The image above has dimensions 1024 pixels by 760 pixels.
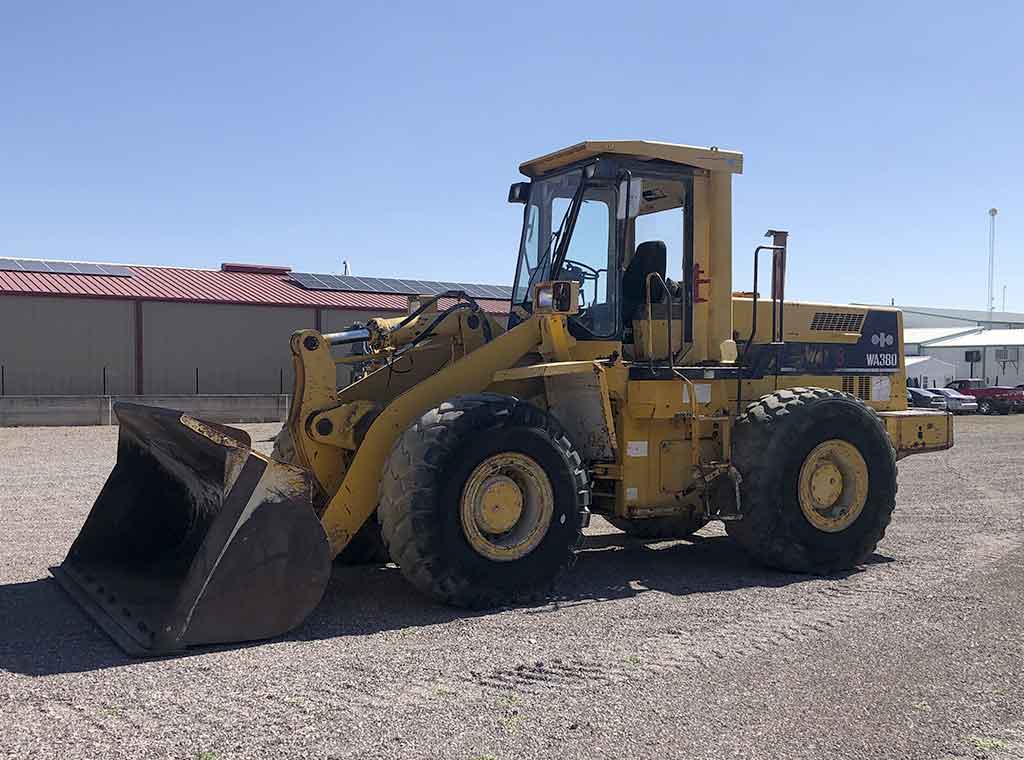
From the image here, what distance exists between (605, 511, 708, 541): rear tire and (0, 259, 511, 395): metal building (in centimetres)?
1898

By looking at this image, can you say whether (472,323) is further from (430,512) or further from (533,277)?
(430,512)

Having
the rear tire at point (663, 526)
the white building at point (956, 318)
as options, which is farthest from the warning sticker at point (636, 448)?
the white building at point (956, 318)

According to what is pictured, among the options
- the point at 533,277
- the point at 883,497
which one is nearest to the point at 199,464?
the point at 533,277

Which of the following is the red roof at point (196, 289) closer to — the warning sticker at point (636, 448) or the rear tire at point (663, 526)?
the rear tire at point (663, 526)

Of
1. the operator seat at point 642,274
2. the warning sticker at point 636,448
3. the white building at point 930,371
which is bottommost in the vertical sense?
the warning sticker at point 636,448

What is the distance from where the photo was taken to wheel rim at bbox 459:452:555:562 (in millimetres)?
6496

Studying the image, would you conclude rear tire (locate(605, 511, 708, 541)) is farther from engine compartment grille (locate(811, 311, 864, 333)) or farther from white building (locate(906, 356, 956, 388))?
white building (locate(906, 356, 956, 388))

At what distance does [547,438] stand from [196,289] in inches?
1051

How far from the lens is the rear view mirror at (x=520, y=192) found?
8570 millimetres

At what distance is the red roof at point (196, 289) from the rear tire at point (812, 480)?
19.4m

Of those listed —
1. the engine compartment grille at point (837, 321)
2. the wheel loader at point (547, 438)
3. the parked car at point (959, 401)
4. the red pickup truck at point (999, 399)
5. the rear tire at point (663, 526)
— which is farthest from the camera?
the red pickup truck at point (999, 399)

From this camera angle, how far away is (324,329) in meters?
32.7

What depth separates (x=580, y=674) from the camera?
5168 millimetres

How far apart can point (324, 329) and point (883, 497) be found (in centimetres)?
2624
